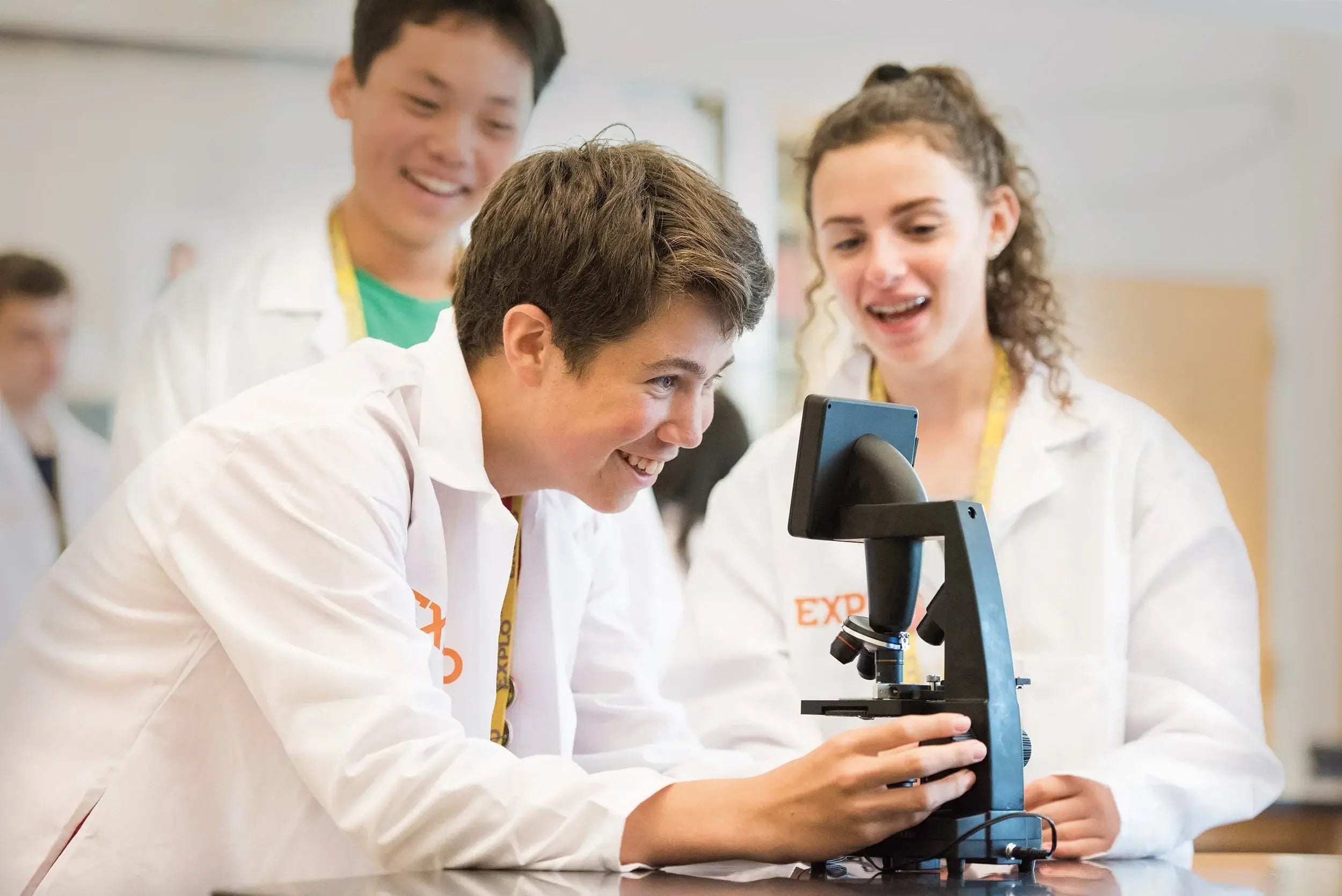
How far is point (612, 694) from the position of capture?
5.77ft

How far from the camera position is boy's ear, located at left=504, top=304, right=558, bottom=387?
1.47 m

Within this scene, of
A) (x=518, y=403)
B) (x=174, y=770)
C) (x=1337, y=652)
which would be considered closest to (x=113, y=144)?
(x=518, y=403)

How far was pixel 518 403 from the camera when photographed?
1.53 meters

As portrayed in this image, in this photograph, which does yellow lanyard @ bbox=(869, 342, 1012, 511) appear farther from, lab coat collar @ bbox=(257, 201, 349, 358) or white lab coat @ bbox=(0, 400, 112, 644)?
white lab coat @ bbox=(0, 400, 112, 644)

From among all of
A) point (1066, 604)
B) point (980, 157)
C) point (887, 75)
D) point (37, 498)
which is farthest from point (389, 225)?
point (1066, 604)

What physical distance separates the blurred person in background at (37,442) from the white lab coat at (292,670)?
2.70 feet

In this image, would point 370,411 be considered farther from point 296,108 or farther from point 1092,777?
point 296,108

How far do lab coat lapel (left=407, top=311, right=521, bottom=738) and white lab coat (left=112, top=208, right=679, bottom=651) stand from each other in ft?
2.42

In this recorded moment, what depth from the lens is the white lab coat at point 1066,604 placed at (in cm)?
205

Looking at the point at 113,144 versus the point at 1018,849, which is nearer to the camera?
the point at 1018,849

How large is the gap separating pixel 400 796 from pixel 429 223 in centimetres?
145

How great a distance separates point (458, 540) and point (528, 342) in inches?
9.1

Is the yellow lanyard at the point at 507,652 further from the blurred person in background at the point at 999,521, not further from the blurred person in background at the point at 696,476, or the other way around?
the blurred person in background at the point at 696,476

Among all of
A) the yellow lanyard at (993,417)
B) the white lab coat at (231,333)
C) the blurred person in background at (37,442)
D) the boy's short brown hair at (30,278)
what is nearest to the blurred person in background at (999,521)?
the yellow lanyard at (993,417)
